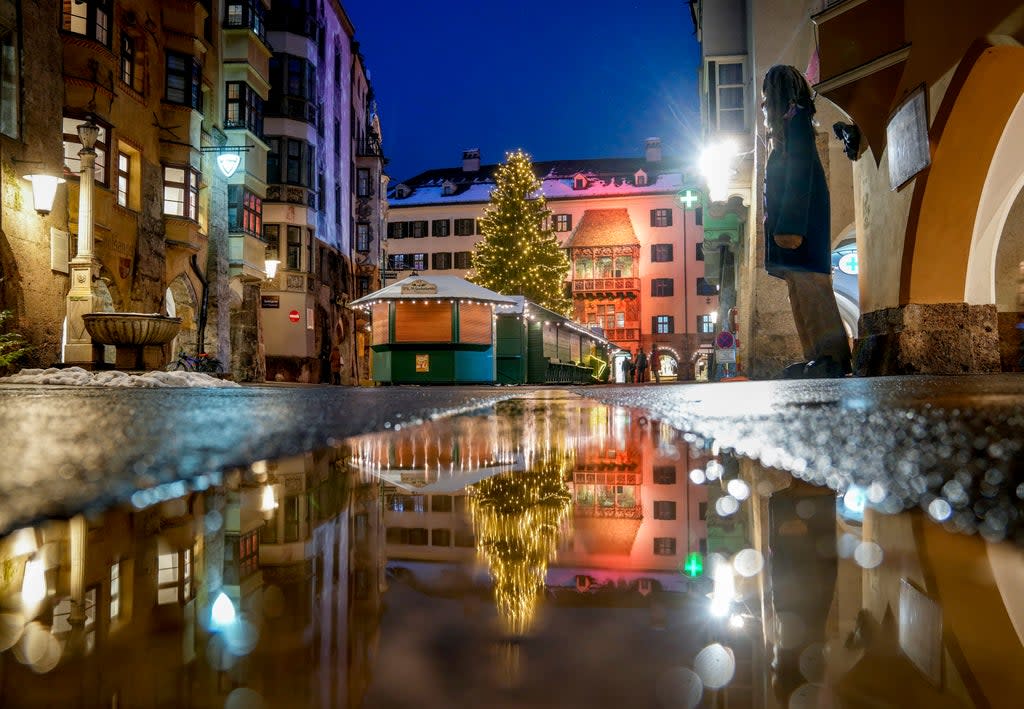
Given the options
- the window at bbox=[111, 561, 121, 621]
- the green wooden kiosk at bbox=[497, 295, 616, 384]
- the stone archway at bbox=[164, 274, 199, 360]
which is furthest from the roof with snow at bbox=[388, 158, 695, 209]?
the window at bbox=[111, 561, 121, 621]

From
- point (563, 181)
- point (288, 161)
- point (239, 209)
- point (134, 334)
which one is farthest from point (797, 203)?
point (563, 181)

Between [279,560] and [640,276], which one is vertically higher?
[640,276]

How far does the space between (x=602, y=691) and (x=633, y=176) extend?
55.0 m

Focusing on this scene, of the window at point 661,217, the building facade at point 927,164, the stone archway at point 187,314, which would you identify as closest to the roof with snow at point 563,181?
the window at point 661,217

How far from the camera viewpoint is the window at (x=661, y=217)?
5086 centimetres

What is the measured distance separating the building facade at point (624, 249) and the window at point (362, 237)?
1184cm

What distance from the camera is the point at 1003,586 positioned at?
529mm

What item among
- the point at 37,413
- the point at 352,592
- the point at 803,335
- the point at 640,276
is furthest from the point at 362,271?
the point at 352,592

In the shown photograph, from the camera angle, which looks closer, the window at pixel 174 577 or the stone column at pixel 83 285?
the window at pixel 174 577

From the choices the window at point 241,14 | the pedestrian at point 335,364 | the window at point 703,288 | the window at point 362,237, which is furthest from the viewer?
the window at point 703,288

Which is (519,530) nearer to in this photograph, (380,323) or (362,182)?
(380,323)

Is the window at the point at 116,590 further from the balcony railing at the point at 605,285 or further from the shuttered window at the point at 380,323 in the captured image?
the balcony railing at the point at 605,285

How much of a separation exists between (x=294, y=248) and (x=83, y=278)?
16570mm

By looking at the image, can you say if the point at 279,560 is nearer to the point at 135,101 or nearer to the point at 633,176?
the point at 135,101
